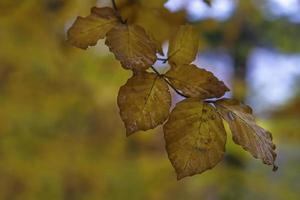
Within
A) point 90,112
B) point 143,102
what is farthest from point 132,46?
point 90,112

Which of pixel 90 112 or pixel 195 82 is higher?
pixel 195 82

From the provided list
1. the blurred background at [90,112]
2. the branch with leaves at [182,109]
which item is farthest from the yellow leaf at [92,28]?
the blurred background at [90,112]

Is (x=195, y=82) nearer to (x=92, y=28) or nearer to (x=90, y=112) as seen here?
(x=92, y=28)

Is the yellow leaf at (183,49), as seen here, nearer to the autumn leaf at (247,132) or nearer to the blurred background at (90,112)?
the autumn leaf at (247,132)

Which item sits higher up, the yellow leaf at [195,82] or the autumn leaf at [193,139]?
the yellow leaf at [195,82]

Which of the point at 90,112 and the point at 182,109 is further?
the point at 90,112

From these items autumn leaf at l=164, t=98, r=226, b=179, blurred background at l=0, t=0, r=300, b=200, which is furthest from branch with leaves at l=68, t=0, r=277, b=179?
blurred background at l=0, t=0, r=300, b=200
